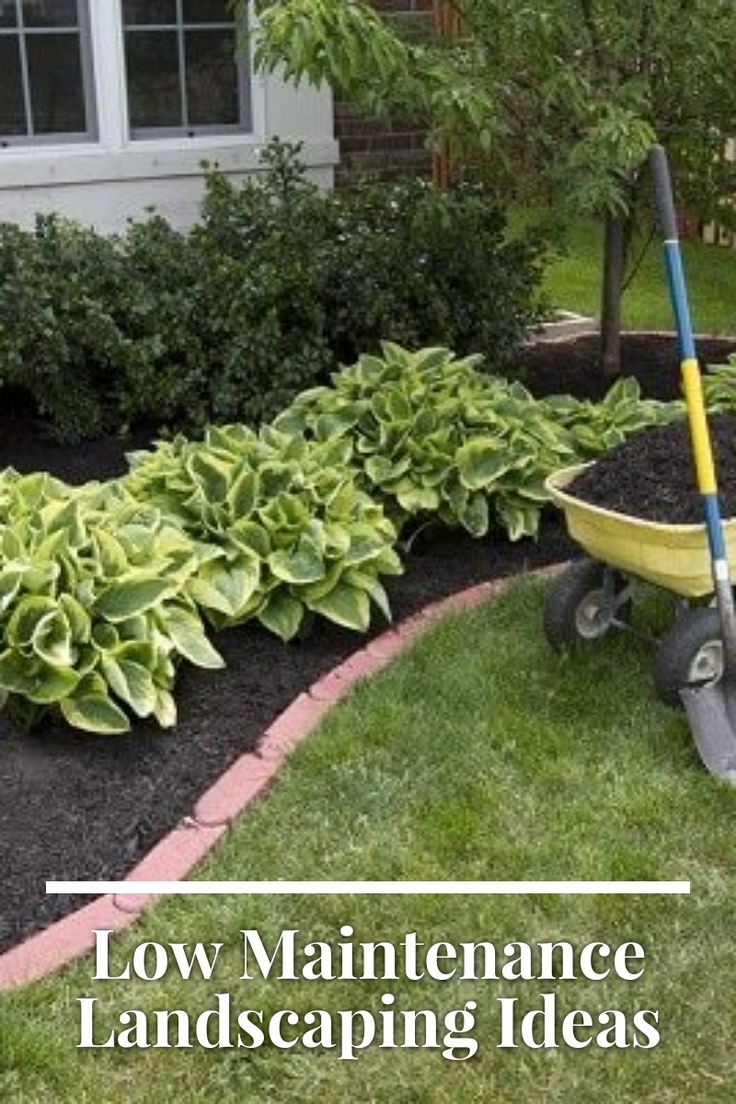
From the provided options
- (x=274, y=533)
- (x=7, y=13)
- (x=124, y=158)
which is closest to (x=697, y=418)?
(x=274, y=533)

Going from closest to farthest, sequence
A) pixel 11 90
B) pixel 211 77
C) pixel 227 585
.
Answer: pixel 227 585
pixel 11 90
pixel 211 77

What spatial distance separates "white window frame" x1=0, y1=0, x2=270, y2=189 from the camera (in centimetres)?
624

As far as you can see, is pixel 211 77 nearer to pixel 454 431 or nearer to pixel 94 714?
pixel 454 431

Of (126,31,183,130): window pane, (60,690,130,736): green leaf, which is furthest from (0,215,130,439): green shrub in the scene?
(60,690,130,736): green leaf

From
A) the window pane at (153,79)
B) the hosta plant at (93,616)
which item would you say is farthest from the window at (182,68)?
the hosta plant at (93,616)

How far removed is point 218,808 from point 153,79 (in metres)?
3.96

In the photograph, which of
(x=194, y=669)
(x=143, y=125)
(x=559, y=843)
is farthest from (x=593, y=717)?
(x=143, y=125)

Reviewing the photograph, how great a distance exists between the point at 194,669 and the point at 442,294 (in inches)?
96.3

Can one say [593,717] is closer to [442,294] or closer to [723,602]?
[723,602]

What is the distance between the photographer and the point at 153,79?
6.50 metres

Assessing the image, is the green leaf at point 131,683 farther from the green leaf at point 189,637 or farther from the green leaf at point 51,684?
the green leaf at point 189,637

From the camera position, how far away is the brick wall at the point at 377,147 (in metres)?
6.93

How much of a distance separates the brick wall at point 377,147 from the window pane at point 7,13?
4.75ft

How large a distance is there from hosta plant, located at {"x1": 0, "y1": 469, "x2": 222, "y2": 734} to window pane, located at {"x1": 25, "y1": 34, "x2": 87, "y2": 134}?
2.78m
